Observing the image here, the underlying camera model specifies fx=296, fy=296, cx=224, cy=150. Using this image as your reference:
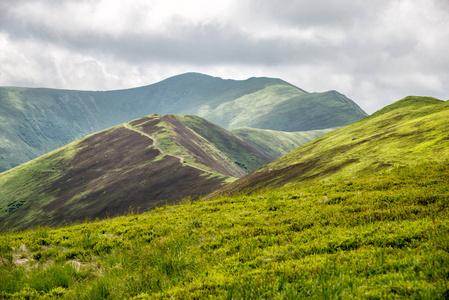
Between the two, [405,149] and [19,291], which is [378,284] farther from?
[405,149]

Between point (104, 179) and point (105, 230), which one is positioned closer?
point (105, 230)

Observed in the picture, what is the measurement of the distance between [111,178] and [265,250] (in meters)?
134

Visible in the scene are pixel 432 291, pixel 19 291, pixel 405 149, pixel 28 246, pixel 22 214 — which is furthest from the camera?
pixel 22 214

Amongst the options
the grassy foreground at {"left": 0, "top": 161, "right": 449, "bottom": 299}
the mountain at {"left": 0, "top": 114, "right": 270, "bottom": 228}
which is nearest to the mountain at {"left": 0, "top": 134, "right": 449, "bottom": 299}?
the grassy foreground at {"left": 0, "top": 161, "right": 449, "bottom": 299}

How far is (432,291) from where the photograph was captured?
6.39 m

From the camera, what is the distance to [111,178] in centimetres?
13312

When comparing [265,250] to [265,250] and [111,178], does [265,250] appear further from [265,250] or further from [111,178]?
[111,178]

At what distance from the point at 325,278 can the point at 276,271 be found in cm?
145

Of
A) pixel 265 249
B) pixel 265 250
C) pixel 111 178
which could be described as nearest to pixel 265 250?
pixel 265 250

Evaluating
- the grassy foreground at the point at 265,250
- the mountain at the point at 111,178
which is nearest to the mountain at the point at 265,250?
the grassy foreground at the point at 265,250

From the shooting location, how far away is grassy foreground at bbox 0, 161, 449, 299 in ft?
25.4

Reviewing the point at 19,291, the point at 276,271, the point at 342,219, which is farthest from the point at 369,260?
the point at 19,291

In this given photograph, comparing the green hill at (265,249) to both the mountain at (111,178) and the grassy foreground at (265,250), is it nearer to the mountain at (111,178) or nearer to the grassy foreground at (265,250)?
the grassy foreground at (265,250)

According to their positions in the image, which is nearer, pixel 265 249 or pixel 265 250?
pixel 265 250
